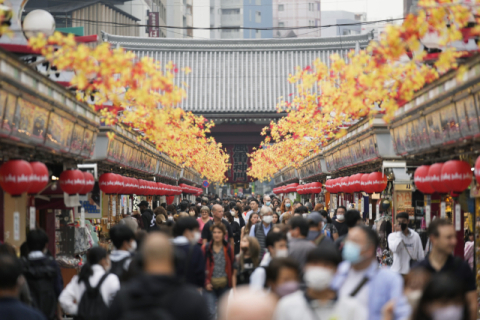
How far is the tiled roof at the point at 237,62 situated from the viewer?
1869 inches

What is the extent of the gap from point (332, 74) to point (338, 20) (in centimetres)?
7292

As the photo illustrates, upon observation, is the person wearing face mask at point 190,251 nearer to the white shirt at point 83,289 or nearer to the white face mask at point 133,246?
the white face mask at point 133,246

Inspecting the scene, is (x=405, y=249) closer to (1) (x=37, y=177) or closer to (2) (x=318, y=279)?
(1) (x=37, y=177)

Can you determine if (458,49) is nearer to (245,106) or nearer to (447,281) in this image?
(447,281)

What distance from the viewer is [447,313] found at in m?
4.44

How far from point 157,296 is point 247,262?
471cm

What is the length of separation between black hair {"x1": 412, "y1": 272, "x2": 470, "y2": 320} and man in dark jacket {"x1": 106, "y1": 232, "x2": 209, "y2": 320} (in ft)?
5.08

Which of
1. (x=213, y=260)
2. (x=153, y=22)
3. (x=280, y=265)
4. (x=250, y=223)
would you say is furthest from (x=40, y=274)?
(x=153, y=22)

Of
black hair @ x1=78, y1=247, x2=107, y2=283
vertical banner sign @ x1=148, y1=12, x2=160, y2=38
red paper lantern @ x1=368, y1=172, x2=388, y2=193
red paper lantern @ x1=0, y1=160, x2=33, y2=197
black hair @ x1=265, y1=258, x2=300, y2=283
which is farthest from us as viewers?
vertical banner sign @ x1=148, y1=12, x2=160, y2=38

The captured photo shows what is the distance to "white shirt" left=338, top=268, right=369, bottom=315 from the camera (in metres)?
5.34

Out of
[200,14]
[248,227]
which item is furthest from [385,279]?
[200,14]

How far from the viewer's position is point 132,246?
314 inches

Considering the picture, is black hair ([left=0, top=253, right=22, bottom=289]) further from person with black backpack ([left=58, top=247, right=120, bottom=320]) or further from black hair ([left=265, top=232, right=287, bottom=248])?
black hair ([left=265, top=232, right=287, bottom=248])

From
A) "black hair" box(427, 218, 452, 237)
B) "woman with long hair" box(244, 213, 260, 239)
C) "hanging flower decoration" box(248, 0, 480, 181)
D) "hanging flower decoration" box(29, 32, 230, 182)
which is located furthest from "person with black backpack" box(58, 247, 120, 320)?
"woman with long hair" box(244, 213, 260, 239)
